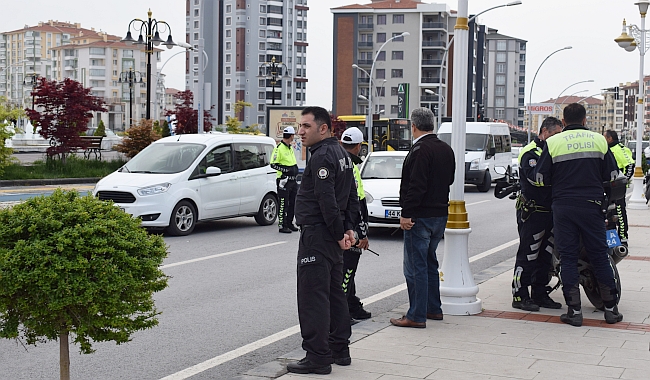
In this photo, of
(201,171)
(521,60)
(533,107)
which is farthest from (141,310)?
(521,60)

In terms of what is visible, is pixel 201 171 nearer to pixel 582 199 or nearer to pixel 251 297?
pixel 251 297

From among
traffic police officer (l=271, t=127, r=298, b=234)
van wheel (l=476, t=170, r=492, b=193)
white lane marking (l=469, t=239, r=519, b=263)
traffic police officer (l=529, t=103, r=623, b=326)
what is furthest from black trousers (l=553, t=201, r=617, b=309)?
van wheel (l=476, t=170, r=492, b=193)

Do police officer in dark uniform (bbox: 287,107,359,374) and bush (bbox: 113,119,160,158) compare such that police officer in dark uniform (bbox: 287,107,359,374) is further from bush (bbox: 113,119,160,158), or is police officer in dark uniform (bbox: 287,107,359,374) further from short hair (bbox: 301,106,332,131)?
bush (bbox: 113,119,160,158)

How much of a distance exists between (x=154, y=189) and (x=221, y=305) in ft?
19.8

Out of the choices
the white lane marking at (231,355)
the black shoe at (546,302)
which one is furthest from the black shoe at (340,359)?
the black shoe at (546,302)

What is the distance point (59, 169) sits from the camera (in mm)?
29094

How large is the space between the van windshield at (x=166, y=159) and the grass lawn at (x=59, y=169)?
13123mm

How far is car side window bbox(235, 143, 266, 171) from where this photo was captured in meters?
16.2

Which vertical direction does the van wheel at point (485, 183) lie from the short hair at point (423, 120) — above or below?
below

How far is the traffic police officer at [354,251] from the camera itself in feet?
23.5

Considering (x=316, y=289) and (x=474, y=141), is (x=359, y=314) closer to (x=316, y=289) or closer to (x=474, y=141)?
(x=316, y=289)

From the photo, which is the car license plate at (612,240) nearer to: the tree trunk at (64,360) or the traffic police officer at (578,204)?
the traffic police officer at (578,204)

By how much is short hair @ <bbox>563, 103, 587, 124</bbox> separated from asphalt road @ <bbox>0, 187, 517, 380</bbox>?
267 centimetres

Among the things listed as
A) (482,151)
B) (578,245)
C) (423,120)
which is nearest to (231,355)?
(423,120)
